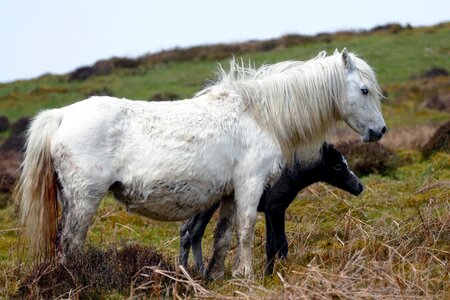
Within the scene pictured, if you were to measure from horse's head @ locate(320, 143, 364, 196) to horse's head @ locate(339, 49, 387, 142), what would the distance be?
103cm

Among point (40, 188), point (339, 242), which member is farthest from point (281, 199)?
point (40, 188)

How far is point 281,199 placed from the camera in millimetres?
7469

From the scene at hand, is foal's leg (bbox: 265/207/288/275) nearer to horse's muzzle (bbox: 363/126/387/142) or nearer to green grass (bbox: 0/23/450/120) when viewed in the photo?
horse's muzzle (bbox: 363/126/387/142)

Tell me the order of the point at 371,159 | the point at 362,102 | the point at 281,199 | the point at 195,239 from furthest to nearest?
the point at 371,159 < the point at 195,239 < the point at 281,199 < the point at 362,102

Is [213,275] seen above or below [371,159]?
above

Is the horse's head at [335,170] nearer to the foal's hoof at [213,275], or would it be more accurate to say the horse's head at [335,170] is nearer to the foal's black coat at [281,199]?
the foal's black coat at [281,199]

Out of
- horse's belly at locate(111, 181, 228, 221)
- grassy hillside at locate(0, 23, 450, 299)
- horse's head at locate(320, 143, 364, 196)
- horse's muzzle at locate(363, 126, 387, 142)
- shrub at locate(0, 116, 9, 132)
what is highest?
horse's muzzle at locate(363, 126, 387, 142)

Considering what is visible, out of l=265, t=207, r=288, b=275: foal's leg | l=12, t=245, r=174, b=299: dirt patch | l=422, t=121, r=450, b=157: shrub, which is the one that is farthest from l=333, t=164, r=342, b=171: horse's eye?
l=422, t=121, r=450, b=157: shrub

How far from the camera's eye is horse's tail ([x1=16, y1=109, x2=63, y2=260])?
640 cm

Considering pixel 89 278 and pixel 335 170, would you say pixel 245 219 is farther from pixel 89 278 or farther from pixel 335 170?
pixel 335 170

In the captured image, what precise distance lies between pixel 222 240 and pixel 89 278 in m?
1.29

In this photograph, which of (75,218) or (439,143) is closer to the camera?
(75,218)

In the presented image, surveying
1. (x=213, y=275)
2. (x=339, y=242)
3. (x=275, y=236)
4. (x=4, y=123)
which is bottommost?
(x=4, y=123)

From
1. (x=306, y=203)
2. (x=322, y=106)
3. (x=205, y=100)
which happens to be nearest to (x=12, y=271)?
(x=205, y=100)
